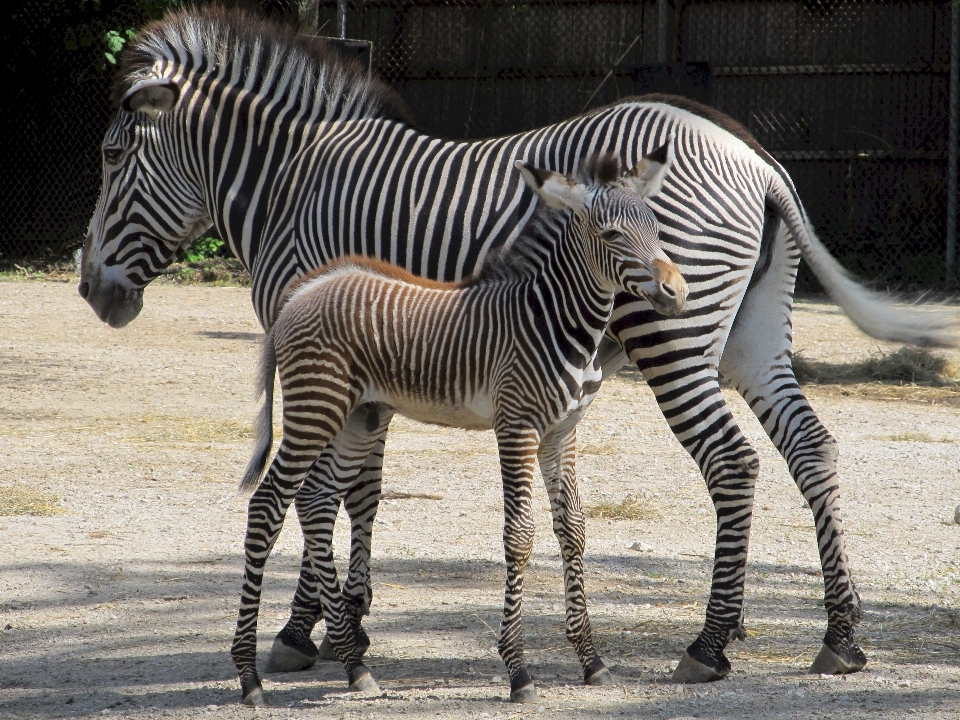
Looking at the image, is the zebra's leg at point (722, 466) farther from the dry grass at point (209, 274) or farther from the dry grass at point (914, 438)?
the dry grass at point (209, 274)

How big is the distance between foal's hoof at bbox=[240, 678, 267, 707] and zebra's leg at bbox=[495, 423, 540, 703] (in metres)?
0.81

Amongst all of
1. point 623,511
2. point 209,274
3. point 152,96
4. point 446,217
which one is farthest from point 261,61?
point 209,274

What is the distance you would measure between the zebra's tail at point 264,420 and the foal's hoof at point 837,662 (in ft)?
6.95

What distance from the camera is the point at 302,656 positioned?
411cm

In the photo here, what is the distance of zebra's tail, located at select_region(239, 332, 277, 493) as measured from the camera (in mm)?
3977

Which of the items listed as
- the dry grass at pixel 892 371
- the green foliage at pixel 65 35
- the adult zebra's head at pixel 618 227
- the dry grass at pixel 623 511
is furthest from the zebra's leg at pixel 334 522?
the green foliage at pixel 65 35

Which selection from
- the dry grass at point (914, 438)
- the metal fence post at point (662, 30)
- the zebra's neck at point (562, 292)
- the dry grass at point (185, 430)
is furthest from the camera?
the metal fence post at point (662, 30)

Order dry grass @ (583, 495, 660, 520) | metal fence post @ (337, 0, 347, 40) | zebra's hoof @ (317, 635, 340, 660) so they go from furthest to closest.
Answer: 1. metal fence post @ (337, 0, 347, 40)
2. dry grass @ (583, 495, 660, 520)
3. zebra's hoof @ (317, 635, 340, 660)

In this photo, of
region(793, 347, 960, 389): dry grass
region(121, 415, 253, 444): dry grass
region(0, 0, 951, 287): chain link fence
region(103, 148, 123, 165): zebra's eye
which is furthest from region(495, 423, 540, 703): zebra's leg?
region(0, 0, 951, 287): chain link fence

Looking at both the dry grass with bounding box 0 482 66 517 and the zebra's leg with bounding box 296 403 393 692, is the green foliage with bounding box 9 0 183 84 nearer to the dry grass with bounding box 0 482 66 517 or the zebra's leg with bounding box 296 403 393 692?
the dry grass with bounding box 0 482 66 517

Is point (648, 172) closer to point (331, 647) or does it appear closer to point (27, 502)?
point (331, 647)

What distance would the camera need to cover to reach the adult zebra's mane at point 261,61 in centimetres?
485

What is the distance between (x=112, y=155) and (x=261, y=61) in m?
0.78

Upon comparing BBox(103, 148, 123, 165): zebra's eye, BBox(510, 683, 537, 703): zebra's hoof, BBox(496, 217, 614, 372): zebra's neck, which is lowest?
BBox(510, 683, 537, 703): zebra's hoof
